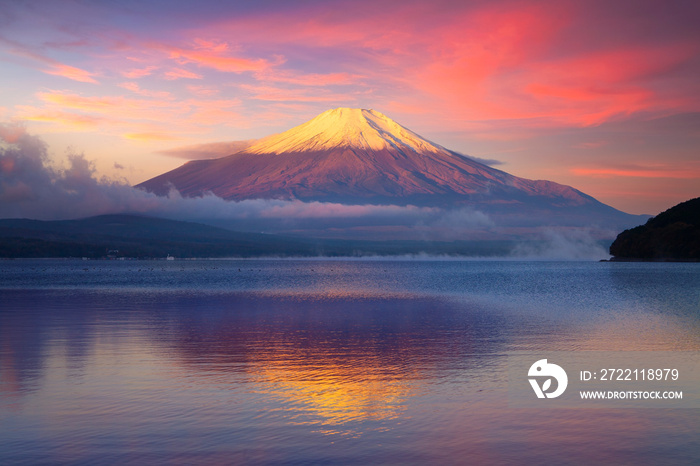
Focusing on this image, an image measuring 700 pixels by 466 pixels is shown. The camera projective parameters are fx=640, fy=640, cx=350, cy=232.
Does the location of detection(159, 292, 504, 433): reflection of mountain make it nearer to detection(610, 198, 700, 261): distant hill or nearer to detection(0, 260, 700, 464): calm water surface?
detection(0, 260, 700, 464): calm water surface

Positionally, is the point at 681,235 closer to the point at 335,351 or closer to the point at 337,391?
the point at 335,351

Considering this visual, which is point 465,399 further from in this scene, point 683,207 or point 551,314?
point 683,207

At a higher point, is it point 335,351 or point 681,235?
point 681,235

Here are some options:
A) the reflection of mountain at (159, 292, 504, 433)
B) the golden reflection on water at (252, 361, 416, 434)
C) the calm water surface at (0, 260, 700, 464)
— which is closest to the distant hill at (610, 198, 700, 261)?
the reflection of mountain at (159, 292, 504, 433)

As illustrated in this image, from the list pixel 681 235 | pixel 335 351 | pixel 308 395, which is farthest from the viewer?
pixel 681 235

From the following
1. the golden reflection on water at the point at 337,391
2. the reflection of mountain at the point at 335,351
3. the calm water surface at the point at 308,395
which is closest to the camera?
the calm water surface at the point at 308,395

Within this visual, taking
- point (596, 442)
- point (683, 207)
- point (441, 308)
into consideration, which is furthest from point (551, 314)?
point (683, 207)

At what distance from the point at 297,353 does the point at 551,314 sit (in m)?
24.4

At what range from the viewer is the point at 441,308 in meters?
52.4

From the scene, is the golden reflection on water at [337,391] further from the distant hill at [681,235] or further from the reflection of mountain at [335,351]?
the distant hill at [681,235]

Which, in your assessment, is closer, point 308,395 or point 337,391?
point 308,395

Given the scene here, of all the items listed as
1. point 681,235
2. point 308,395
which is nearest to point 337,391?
point 308,395

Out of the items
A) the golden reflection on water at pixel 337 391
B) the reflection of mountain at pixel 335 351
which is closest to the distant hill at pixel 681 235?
the reflection of mountain at pixel 335 351

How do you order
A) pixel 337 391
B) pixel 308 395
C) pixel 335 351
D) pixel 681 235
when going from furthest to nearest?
pixel 681 235
pixel 335 351
pixel 337 391
pixel 308 395
